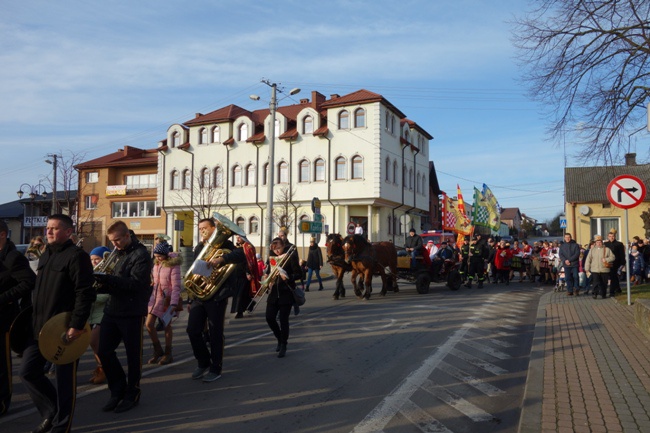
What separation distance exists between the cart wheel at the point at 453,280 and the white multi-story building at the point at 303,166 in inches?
819

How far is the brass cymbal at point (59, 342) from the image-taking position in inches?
182

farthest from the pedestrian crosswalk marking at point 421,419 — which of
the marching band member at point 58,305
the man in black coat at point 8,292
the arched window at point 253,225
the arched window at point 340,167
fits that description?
the arched window at point 253,225

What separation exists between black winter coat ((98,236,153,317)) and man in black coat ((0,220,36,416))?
2.54ft

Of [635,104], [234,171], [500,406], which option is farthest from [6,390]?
[234,171]

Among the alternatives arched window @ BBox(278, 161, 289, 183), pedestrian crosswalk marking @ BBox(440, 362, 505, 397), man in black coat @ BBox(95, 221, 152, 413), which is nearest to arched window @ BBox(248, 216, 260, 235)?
arched window @ BBox(278, 161, 289, 183)

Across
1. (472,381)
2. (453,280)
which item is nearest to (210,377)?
(472,381)

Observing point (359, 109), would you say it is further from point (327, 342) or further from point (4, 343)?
point (4, 343)

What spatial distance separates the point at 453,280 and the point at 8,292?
15780mm

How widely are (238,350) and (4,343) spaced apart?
388 cm

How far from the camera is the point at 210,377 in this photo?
6.84 metres

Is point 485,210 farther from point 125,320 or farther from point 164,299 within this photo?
point 125,320

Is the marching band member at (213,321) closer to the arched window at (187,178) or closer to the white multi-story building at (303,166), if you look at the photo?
the white multi-story building at (303,166)

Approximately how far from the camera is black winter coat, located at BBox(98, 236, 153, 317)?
18.6 feet

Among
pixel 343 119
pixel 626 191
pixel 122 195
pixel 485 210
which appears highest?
pixel 343 119
